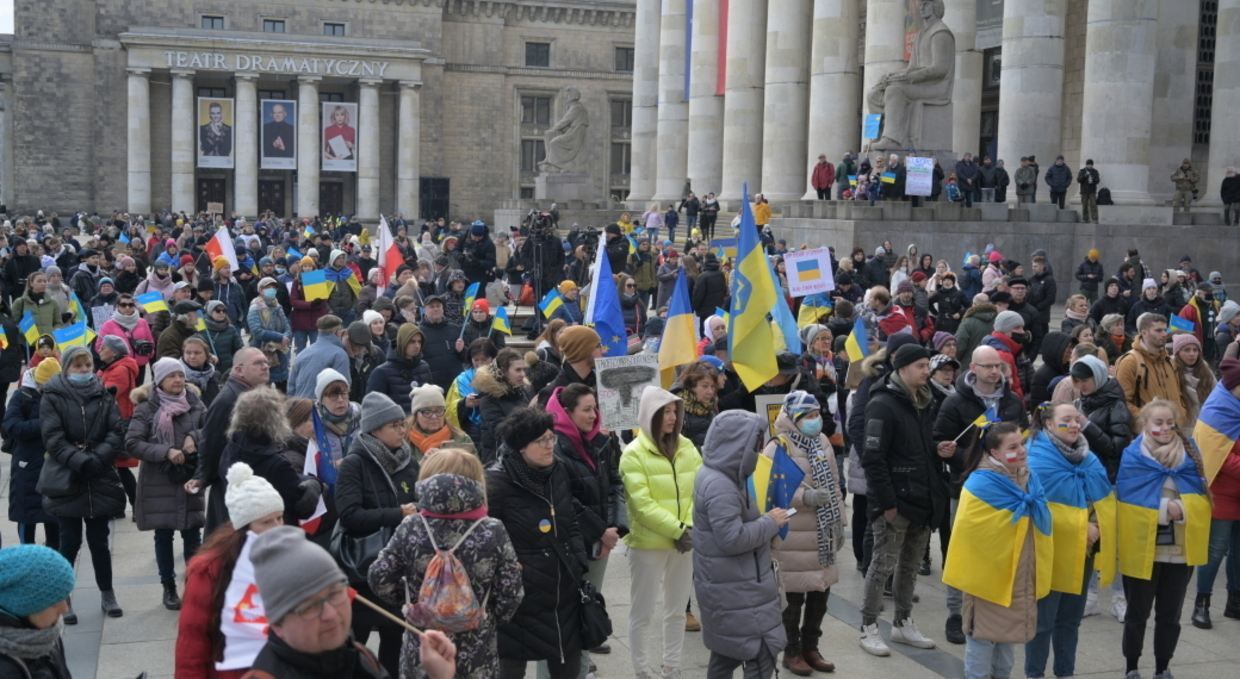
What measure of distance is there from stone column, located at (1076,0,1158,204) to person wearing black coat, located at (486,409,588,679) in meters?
23.9

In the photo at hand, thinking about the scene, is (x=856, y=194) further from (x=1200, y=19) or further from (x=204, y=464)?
(x=204, y=464)

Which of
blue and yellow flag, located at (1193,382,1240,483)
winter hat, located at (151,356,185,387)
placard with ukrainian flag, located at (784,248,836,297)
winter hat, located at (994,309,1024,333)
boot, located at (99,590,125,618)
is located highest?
placard with ukrainian flag, located at (784,248,836,297)

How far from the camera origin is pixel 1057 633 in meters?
7.38

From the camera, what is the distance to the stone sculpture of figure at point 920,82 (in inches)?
1061

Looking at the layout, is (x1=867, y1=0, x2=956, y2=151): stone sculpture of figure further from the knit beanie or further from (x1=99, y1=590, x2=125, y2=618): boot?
(x1=99, y1=590, x2=125, y2=618): boot

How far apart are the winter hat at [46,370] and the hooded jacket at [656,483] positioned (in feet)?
14.9

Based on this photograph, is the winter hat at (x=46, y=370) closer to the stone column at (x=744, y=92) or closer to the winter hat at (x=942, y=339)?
the winter hat at (x=942, y=339)

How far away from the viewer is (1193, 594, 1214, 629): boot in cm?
883

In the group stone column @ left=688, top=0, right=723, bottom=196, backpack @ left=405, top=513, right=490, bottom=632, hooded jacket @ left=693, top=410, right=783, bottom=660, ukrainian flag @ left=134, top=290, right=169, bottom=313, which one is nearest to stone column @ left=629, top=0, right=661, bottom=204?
stone column @ left=688, top=0, right=723, bottom=196

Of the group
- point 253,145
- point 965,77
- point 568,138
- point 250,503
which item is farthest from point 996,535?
point 253,145

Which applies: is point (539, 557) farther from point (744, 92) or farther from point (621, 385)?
point (744, 92)

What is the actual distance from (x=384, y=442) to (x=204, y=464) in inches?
66.7

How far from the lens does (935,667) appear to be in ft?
26.0

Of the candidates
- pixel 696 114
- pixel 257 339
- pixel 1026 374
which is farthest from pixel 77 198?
pixel 1026 374
